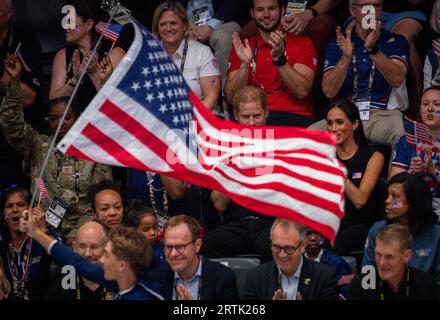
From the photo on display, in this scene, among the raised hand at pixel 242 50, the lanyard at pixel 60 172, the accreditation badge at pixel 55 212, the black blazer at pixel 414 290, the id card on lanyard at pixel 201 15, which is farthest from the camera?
the id card on lanyard at pixel 201 15

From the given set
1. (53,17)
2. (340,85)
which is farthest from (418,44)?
(53,17)

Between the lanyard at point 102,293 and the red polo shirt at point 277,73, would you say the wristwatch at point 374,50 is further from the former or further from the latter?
the lanyard at point 102,293

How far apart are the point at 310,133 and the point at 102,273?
5.82 feet

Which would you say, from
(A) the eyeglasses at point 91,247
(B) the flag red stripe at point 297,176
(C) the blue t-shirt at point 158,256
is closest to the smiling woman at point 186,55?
(C) the blue t-shirt at point 158,256

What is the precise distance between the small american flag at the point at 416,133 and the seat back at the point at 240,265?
171cm

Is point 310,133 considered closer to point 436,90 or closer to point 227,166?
point 227,166

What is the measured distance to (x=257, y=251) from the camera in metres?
8.94

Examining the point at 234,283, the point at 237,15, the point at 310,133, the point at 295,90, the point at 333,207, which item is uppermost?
the point at 237,15

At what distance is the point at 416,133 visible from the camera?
906 centimetres

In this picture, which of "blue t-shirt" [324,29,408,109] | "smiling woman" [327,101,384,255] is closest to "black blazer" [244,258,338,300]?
"smiling woman" [327,101,384,255]

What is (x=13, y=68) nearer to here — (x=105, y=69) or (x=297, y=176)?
(x=105, y=69)

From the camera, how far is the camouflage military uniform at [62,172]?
954cm

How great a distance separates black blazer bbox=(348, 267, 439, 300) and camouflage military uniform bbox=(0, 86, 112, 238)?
2729 mm

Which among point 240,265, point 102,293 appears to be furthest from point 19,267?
point 240,265
